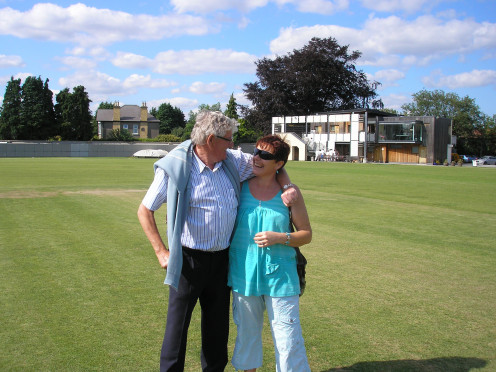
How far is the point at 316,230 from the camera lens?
32.3 ft

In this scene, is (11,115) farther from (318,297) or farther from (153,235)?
(153,235)

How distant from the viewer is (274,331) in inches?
124

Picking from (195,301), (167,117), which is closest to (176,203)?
(195,301)

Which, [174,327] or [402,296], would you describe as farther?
[402,296]

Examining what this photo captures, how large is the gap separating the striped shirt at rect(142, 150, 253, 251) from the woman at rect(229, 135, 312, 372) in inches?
4.9

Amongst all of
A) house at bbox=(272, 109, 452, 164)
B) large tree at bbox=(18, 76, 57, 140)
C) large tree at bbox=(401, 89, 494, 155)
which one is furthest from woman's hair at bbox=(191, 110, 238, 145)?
large tree at bbox=(401, 89, 494, 155)

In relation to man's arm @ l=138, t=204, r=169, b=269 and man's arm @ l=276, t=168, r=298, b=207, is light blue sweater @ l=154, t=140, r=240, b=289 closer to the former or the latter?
man's arm @ l=138, t=204, r=169, b=269

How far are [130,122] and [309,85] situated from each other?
4930cm

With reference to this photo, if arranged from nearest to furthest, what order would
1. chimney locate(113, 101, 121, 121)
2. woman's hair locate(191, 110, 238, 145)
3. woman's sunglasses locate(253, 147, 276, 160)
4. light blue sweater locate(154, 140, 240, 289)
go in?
light blue sweater locate(154, 140, 240, 289) < woman's hair locate(191, 110, 238, 145) < woman's sunglasses locate(253, 147, 276, 160) < chimney locate(113, 101, 121, 121)

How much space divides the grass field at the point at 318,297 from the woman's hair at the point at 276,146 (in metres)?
1.76

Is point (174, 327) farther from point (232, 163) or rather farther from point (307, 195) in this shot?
point (307, 195)

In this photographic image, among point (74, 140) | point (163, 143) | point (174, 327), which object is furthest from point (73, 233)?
point (74, 140)

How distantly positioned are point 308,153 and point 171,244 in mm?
66165

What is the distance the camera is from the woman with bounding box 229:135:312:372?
3.10 m
